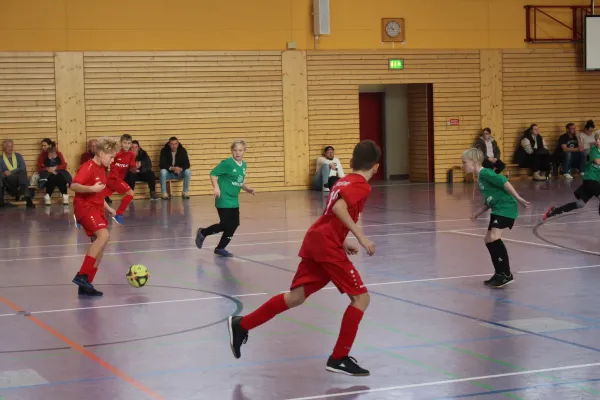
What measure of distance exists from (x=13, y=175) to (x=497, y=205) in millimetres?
15873

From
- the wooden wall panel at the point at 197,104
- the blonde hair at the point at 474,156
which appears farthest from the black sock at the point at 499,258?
the wooden wall panel at the point at 197,104

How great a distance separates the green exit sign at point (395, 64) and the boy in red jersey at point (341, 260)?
71.2 feet

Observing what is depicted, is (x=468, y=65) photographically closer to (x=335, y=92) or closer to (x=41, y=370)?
(x=335, y=92)

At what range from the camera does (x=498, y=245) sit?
10461mm

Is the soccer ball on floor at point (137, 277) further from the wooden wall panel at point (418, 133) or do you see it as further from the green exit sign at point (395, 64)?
A: the wooden wall panel at point (418, 133)

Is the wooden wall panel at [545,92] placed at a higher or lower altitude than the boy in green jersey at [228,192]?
higher

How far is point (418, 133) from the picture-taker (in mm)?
29969

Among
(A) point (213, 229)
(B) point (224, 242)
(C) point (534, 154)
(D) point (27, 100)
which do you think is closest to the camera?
(B) point (224, 242)

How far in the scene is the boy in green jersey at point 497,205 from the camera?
33.6 feet

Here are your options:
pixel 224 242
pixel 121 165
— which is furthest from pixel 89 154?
pixel 224 242

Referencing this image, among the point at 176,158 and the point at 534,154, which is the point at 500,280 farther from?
the point at 534,154

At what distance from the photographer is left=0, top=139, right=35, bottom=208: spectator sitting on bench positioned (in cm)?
2334

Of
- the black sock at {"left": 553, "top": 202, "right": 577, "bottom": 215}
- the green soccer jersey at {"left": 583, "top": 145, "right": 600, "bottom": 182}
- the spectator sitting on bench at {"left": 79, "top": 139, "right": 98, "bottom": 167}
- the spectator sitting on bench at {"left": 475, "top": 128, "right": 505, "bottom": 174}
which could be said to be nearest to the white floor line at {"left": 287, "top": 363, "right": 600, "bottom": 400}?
the green soccer jersey at {"left": 583, "top": 145, "right": 600, "bottom": 182}

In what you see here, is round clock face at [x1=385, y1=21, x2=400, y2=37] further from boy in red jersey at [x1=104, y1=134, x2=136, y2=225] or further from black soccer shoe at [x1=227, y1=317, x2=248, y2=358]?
black soccer shoe at [x1=227, y1=317, x2=248, y2=358]
